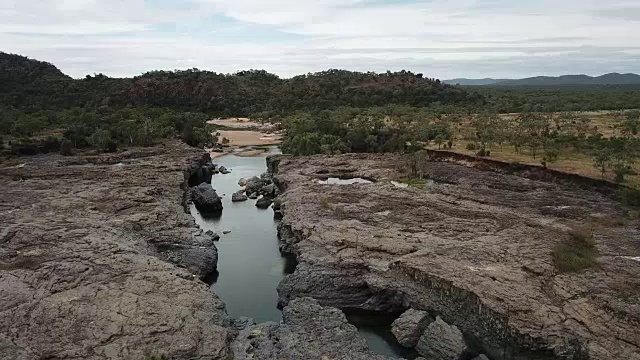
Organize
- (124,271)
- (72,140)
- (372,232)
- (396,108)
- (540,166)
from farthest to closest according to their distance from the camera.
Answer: (396,108)
(72,140)
(540,166)
(372,232)
(124,271)

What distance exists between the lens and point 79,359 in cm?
1808

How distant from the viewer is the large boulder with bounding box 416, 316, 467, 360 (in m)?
20.6

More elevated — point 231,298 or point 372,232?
point 372,232

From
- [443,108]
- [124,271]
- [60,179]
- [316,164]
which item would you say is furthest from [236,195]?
[443,108]

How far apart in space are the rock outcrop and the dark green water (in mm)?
2047

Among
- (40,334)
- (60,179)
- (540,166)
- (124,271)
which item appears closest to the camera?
(40,334)

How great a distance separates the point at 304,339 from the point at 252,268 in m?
11.5

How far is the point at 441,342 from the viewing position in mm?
21031

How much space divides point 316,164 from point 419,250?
26100 millimetres

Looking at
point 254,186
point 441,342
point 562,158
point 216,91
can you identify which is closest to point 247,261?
point 441,342

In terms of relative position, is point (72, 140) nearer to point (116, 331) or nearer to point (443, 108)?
point (116, 331)

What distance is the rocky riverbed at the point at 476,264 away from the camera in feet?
67.7

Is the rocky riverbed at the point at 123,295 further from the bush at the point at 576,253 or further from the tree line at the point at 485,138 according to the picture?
the tree line at the point at 485,138

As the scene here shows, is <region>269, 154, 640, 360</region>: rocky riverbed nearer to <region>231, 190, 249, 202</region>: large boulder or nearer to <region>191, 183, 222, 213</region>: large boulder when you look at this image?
<region>191, 183, 222, 213</region>: large boulder
